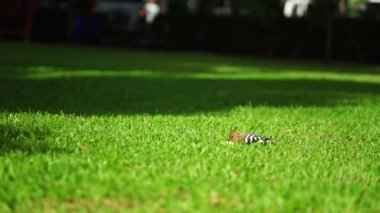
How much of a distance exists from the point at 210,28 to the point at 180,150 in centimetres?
2212

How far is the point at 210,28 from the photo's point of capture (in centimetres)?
2722

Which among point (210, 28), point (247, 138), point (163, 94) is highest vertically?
point (210, 28)

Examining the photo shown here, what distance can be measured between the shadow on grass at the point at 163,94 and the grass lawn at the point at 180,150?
3 centimetres

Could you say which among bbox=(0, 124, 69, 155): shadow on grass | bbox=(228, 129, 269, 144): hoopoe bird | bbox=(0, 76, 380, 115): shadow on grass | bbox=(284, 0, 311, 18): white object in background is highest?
bbox=(284, 0, 311, 18): white object in background

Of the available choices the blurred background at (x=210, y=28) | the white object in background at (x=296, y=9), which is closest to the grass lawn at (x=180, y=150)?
the blurred background at (x=210, y=28)

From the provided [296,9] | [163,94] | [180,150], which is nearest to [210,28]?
[296,9]

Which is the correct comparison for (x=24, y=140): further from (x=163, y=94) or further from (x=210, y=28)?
(x=210, y=28)

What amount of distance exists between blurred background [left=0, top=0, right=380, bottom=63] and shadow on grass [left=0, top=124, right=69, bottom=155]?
777 inches

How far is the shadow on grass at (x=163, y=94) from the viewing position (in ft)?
27.8

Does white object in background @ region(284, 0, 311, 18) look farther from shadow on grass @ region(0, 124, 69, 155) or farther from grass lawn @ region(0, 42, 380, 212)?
shadow on grass @ region(0, 124, 69, 155)

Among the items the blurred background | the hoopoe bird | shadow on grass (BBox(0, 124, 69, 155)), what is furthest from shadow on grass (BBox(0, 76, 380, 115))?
the blurred background

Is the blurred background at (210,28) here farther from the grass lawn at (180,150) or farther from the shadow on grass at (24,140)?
the shadow on grass at (24,140)

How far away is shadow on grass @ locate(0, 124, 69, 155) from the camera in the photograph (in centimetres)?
511

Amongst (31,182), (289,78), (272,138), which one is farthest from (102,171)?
(289,78)
